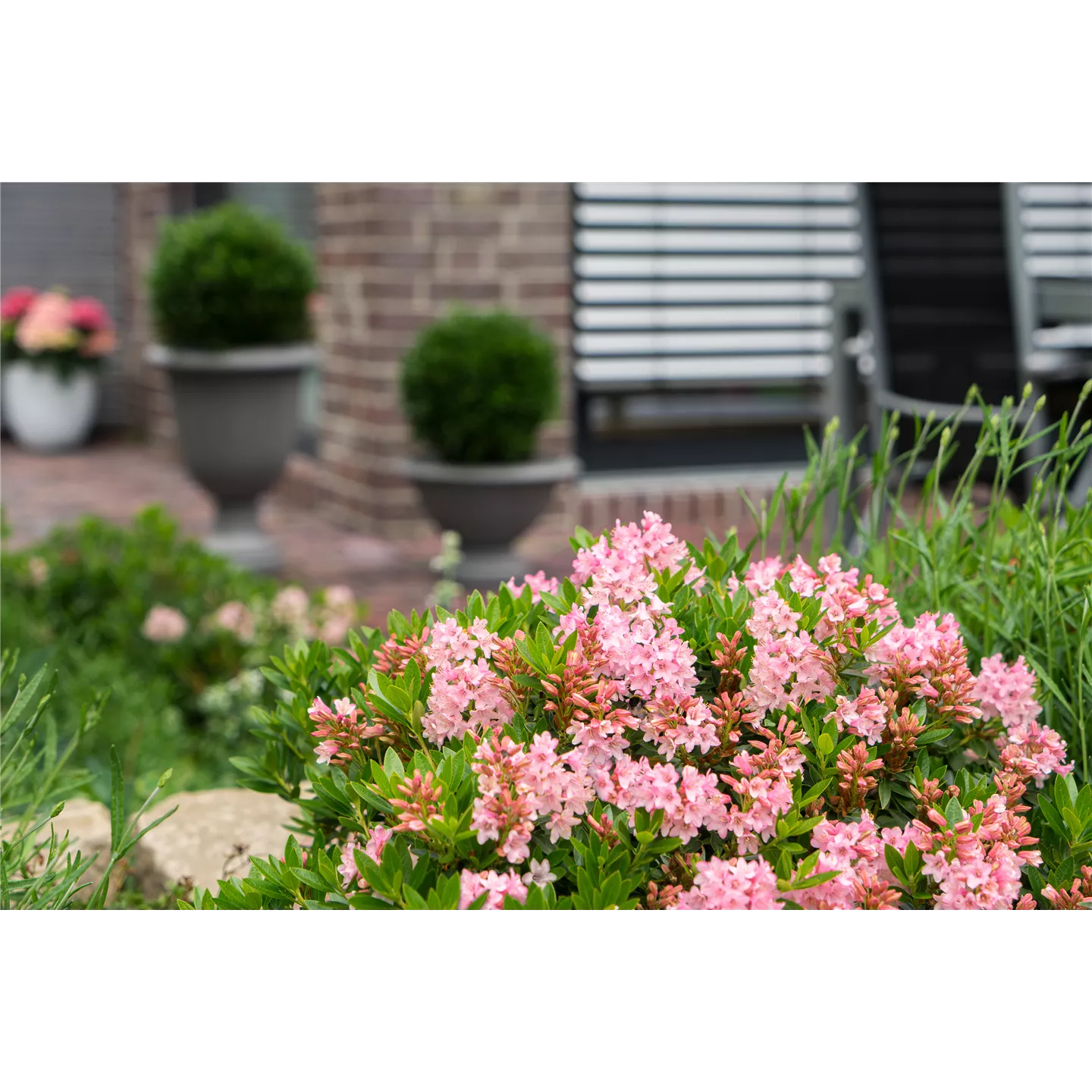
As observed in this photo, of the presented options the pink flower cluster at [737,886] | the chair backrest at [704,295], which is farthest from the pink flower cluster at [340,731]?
the chair backrest at [704,295]

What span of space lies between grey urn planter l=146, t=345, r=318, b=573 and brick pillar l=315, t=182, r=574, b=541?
44 centimetres

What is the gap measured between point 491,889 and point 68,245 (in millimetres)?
10200

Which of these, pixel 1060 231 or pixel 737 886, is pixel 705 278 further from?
pixel 737 886

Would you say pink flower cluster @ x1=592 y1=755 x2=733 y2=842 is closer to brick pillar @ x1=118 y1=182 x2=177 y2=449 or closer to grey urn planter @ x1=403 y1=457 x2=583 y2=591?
grey urn planter @ x1=403 y1=457 x2=583 y2=591

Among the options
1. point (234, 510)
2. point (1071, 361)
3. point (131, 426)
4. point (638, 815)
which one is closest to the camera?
point (638, 815)

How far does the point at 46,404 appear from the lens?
31.1 ft

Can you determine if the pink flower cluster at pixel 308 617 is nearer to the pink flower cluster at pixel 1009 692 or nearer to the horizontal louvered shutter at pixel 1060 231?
the pink flower cluster at pixel 1009 692

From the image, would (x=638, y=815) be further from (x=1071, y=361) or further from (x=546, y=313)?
(x=546, y=313)

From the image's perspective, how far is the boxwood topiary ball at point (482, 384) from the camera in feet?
16.4

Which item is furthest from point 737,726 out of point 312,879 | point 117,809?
point 117,809

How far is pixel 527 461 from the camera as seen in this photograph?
526cm
